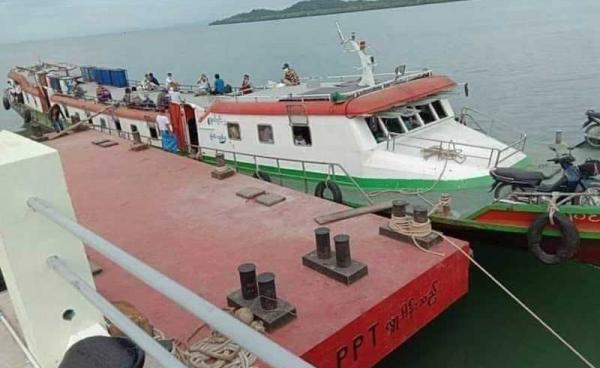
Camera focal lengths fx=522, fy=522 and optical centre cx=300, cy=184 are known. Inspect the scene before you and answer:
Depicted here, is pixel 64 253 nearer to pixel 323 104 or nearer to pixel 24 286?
pixel 24 286

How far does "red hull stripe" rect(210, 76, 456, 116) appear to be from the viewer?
32.4ft

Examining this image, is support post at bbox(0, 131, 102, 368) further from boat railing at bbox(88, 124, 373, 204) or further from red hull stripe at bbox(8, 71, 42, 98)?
red hull stripe at bbox(8, 71, 42, 98)

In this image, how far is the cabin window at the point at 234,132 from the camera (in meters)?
12.0

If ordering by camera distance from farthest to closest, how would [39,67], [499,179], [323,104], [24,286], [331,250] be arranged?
[39,67] < [323,104] < [499,179] < [331,250] < [24,286]

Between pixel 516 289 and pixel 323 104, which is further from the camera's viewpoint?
pixel 323 104

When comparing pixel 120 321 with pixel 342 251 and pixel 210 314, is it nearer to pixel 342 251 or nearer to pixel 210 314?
pixel 210 314

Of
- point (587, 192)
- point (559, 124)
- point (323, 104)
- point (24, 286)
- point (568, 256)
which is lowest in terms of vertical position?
point (559, 124)

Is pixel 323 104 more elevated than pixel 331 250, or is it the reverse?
pixel 323 104

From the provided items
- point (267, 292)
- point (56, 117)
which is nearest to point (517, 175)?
point (267, 292)

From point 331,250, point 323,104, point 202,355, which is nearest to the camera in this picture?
point 202,355

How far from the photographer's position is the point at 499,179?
27.1ft

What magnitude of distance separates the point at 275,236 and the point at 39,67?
28195mm

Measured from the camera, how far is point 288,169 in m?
11.3

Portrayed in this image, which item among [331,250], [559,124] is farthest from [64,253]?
[559,124]
